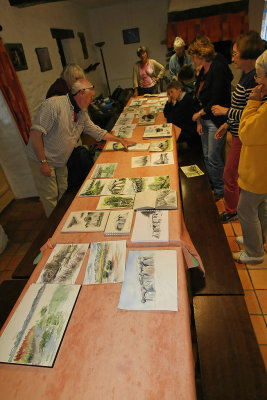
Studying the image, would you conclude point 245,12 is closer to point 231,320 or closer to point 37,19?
point 37,19

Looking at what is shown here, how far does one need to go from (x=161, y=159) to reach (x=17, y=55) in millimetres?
2841

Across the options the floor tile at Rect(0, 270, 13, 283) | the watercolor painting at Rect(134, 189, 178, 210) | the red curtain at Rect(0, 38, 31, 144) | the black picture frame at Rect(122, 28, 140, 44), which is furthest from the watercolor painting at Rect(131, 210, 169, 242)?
the black picture frame at Rect(122, 28, 140, 44)

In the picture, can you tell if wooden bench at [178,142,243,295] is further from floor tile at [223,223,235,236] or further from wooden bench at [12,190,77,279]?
wooden bench at [12,190,77,279]

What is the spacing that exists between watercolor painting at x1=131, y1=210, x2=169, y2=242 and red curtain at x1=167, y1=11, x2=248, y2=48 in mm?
6790

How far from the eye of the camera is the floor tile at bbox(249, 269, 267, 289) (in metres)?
2.12

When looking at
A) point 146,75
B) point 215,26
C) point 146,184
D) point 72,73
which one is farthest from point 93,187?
point 215,26

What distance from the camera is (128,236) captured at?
1491 mm

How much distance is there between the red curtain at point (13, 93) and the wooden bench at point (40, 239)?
1292 mm

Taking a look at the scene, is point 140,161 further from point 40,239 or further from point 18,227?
point 18,227

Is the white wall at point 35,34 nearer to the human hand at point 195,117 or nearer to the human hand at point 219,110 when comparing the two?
the human hand at point 195,117

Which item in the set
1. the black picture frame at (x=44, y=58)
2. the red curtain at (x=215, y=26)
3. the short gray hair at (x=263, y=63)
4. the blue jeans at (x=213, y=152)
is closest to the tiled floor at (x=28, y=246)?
the blue jeans at (x=213, y=152)

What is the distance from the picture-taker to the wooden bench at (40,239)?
→ 186 cm

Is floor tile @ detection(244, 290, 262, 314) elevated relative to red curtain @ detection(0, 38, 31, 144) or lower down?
lower down

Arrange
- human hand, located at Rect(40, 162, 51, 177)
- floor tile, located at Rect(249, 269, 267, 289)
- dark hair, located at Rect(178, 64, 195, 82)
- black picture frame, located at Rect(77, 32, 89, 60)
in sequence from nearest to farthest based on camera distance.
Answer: floor tile, located at Rect(249, 269, 267, 289) < human hand, located at Rect(40, 162, 51, 177) < dark hair, located at Rect(178, 64, 195, 82) < black picture frame, located at Rect(77, 32, 89, 60)
